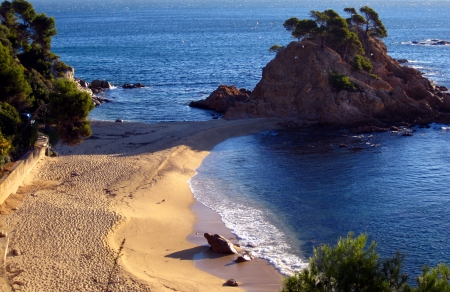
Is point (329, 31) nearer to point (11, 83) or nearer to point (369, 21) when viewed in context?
point (369, 21)

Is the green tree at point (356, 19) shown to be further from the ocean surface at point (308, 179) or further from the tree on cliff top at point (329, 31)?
the ocean surface at point (308, 179)

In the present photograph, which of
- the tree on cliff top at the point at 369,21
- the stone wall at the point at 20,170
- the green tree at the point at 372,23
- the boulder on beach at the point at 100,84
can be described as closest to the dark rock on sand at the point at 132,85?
the boulder on beach at the point at 100,84

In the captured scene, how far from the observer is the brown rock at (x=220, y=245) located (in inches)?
933

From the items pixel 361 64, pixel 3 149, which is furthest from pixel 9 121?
pixel 361 64

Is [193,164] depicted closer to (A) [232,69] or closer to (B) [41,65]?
(B) [41,65]

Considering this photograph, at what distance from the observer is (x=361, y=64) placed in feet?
174

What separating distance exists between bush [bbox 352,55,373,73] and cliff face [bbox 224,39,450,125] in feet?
1.78

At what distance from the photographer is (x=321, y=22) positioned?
2152 inches

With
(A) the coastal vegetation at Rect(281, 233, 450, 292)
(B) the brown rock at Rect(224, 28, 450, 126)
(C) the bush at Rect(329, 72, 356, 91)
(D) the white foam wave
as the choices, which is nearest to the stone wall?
(D) the white foam wave

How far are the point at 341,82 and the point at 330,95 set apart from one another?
1604mm

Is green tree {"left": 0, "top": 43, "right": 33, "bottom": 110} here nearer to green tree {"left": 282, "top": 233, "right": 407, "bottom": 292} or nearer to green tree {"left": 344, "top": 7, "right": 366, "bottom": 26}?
green tree {"left": 282, "top": 233, "right": 407, "bottom": 292}

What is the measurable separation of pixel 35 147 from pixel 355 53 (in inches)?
1414

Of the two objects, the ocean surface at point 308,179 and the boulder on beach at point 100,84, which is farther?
the boulder on beach at point 100,84

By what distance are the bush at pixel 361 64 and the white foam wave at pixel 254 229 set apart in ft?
84.8
